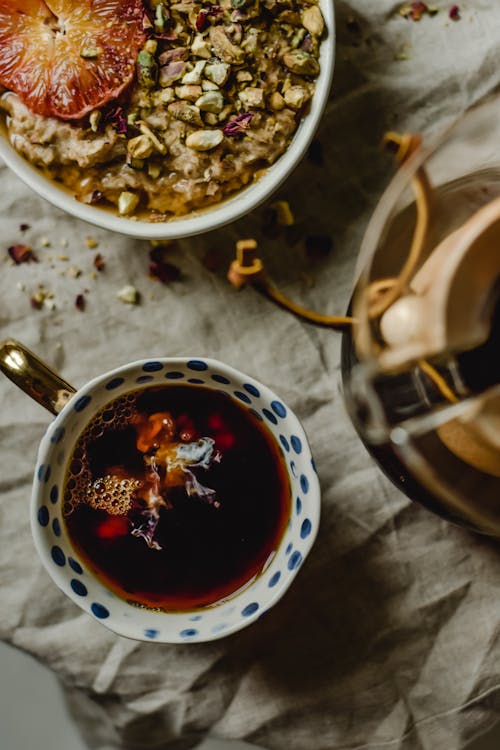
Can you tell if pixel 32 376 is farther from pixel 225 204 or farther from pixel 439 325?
Answer: pixel 439 325

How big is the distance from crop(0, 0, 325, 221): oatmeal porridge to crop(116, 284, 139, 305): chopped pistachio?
9cm

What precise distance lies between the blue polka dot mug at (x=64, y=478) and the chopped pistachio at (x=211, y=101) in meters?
0.22

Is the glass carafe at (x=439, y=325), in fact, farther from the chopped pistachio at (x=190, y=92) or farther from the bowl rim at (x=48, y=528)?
the chopped pistachio at (x=190, y=92)

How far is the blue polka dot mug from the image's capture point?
2.32 feet

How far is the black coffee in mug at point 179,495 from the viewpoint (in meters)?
0.77

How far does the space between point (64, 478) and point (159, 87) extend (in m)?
0.36

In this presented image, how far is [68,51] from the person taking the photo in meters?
0.75

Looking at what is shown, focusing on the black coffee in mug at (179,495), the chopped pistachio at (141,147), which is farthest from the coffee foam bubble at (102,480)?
the chopped pistachio at (141,147)

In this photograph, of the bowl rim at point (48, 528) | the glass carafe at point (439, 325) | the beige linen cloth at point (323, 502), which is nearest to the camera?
the glass carafe at point (439, 325)

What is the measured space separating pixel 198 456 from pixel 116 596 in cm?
14

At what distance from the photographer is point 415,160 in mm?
547

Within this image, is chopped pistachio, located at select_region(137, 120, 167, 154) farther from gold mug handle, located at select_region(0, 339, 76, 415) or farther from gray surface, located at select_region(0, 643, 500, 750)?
gray surface, located at select_region(0, 643, 500, 750)

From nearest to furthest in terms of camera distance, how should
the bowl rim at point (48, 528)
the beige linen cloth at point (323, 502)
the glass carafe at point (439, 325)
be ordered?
the glass carafe at point (439, 325) < the bowl rim at point (48, 528) < the beige linen cloth at point (323, 502)

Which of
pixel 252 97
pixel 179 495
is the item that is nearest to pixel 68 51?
pixel 252 97
